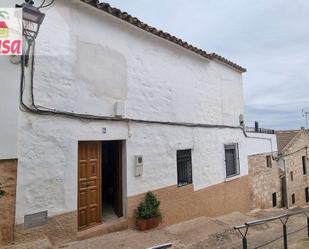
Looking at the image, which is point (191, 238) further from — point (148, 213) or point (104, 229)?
point (104, 229)

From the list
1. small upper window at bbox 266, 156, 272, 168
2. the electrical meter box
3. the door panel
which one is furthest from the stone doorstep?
small upper window at bbox 266, 156, 272, 168

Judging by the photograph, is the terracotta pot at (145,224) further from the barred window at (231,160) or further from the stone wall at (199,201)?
the barred window at (231,160)

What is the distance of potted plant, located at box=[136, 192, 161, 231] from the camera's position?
21.9ft

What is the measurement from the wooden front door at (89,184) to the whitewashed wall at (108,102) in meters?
0.33

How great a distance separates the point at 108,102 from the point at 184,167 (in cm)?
345

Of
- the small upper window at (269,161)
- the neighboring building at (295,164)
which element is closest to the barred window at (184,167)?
the small upper window at (269,161)

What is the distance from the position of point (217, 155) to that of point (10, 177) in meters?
7.11

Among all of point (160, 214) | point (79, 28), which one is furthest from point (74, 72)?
point (160, 214)

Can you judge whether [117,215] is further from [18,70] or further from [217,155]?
[217,155]

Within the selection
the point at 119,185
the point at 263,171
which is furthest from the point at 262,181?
the point at 119,185

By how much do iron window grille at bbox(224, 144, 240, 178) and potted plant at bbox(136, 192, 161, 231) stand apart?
4530mm

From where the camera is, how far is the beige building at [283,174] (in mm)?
13094

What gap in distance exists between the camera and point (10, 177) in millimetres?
4598

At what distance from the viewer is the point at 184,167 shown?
853 cm
